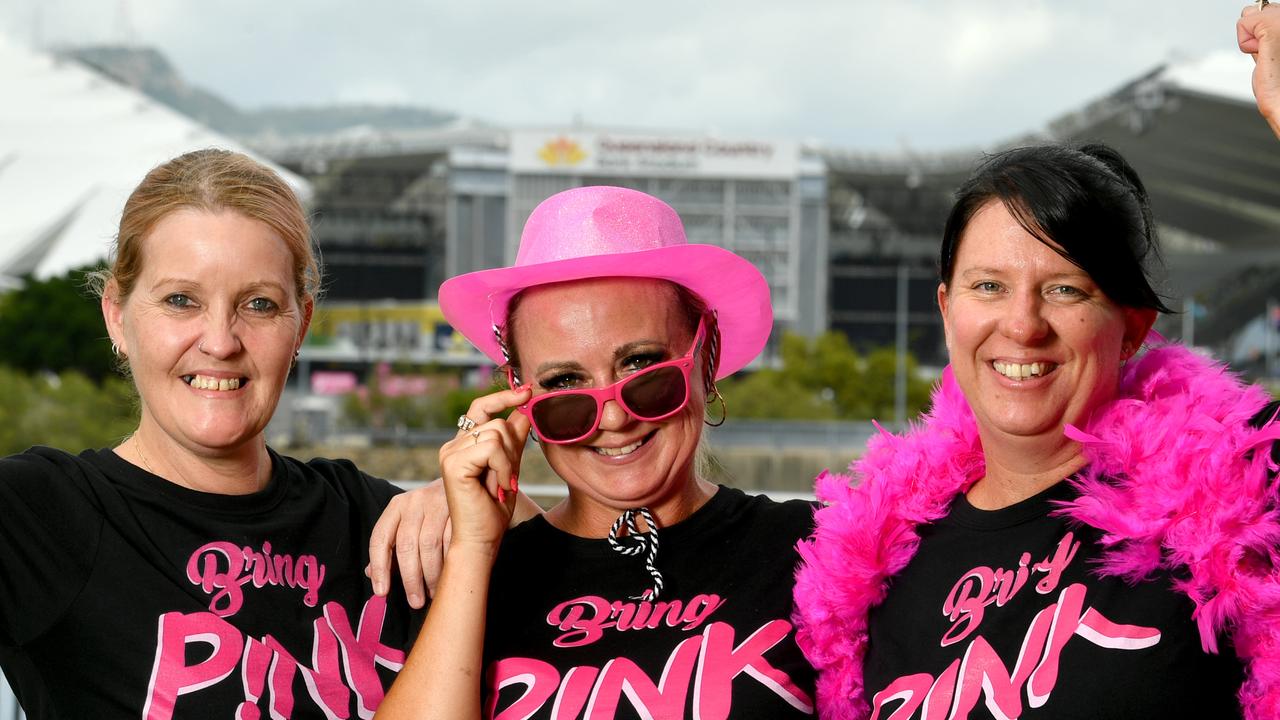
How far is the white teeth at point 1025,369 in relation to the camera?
2.04 m

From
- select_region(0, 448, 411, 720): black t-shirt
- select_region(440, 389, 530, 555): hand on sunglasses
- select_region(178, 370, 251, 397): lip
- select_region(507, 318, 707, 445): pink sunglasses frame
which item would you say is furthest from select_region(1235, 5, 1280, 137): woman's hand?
select_region(178, 370, 251, 397): lip

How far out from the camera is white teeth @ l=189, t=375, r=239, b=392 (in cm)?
234

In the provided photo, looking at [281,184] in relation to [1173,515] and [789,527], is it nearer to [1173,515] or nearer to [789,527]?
[789,527]

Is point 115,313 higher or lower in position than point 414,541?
higher

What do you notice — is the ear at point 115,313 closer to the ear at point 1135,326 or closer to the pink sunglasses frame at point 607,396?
the pink sunglasses frame at point 607,396

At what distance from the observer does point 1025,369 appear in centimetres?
204

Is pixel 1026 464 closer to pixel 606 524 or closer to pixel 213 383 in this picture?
pixel 606 524

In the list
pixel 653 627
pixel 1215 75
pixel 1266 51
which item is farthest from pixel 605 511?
pixel 1215 75

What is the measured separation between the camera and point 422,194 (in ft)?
251

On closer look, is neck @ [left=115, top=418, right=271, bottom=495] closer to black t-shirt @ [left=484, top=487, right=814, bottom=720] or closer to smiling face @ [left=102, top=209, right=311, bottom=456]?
smiling face @ [left=102, top=209, right=311, bottom=456]

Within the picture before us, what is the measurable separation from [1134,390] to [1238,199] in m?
69.9

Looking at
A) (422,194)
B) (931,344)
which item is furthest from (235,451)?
(422,194)

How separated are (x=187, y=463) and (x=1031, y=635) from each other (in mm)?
1531

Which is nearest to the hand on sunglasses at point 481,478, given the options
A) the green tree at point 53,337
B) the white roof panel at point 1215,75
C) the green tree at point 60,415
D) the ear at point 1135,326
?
the ear at point 1135,326
